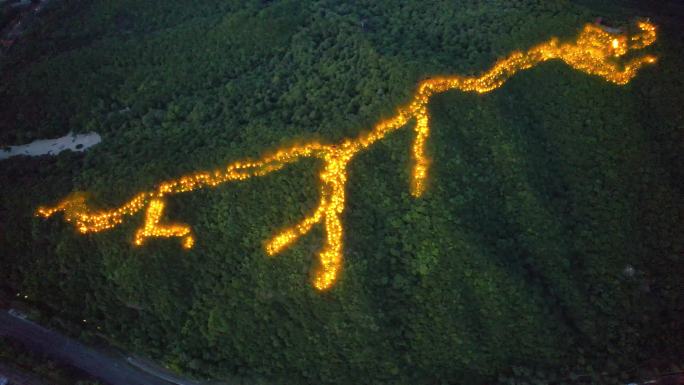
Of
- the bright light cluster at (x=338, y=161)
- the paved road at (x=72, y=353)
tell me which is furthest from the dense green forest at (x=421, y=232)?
the paved road at (x=72, y=353)

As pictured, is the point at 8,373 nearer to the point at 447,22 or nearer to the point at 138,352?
the point at 138,352

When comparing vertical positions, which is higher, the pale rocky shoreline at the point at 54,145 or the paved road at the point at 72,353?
the pale rocky shoreline at the point at 54,145

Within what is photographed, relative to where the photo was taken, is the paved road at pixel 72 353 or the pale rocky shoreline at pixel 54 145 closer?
the paved road at pixel 72 353

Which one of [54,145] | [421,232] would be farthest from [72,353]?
[421,232]

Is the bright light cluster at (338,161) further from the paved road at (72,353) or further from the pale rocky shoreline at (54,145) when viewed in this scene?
the paved road at (72,353)

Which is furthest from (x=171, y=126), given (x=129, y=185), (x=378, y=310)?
(x=378, y=310)

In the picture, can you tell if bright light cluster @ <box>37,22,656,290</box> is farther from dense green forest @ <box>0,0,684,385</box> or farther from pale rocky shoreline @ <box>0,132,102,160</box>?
pale rocky shoreline @ <box>0,132,102,160</box>
